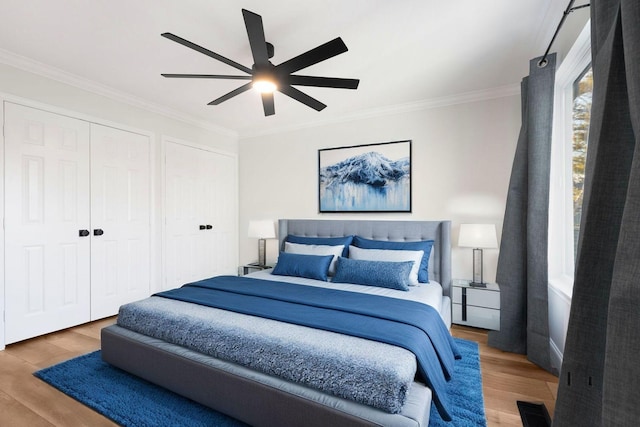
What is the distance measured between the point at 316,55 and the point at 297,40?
23.8 inches

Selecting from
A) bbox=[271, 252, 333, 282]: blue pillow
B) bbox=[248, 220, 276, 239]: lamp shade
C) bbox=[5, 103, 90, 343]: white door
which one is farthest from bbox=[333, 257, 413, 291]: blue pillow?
bbox=[5, 103, 90, 343]: white door

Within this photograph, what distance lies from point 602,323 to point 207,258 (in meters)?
4.45

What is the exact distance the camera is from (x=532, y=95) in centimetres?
249

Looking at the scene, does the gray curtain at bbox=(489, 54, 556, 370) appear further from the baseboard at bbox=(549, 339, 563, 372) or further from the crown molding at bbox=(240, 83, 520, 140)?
the crown molding at bbox=(240, 83, 520, 140)

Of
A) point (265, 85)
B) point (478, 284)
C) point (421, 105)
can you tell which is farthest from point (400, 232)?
point (265, 85)

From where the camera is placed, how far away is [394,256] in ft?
10.3

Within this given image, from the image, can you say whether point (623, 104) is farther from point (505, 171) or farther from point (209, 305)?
point (505, 171)

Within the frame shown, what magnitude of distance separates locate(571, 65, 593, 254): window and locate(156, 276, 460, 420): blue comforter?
1.39m

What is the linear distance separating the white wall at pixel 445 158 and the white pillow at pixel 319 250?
2.25 ft

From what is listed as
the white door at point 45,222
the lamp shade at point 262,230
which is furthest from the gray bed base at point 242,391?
the lamp shade at point 262,230

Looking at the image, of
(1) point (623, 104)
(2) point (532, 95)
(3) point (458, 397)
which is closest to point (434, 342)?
(3) point (458, 397)

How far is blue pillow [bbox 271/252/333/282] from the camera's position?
3250mm

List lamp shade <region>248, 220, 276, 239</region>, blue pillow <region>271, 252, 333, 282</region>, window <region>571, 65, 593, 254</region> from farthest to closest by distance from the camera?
lamp shade <region>248, 220, 276, 239</region> < blue pillow <region>271, 252, 333, 282</region> < window <region>571, 65, 593, 254</region>

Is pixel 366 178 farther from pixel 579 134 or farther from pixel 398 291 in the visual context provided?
pixel 579 134
